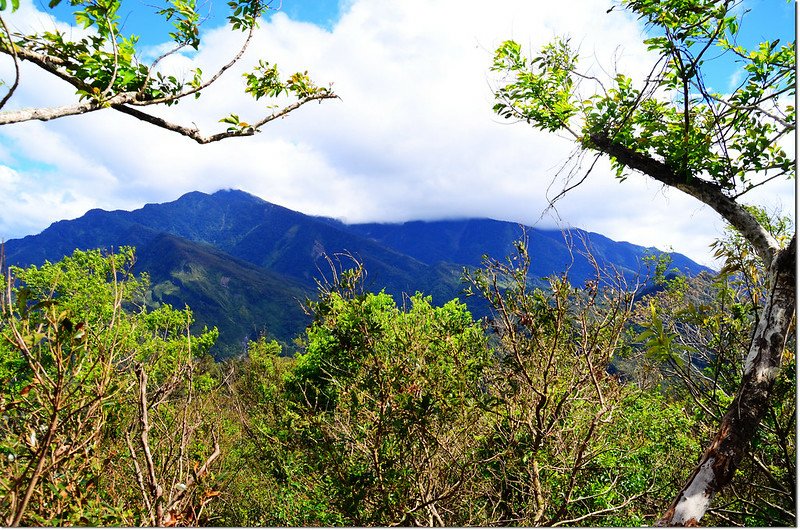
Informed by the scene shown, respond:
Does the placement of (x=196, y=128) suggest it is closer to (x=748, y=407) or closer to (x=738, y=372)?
(x=748, y=407)

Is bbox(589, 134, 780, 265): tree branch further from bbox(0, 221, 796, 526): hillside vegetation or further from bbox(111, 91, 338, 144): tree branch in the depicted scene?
bbox(111, 91, 338, 144): tree branch

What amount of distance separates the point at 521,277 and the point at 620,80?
6.84 ft

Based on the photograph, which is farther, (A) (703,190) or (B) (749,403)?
(A) (703,190)

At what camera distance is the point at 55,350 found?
2.31 m

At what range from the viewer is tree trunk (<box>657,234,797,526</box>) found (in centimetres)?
258

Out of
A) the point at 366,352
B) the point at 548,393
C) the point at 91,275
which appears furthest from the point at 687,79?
the point at 91,275

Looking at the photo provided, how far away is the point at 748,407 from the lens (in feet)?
8.84

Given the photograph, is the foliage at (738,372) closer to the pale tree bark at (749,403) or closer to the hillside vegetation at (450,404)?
the hillside vegetation at (450,404)

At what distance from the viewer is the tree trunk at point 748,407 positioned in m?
2.58

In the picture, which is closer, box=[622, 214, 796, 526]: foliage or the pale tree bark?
the pale tree bark

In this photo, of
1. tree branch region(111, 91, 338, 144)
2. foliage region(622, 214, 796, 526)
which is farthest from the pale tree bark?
tree branch region(111, 91, 338, 144)

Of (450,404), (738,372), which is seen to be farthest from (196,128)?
(738,372)

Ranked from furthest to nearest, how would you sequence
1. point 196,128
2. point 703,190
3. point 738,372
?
point 738,372
point 703,190
point 196,128

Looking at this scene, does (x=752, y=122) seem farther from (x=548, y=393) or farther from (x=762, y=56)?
(x=548, y=393)
